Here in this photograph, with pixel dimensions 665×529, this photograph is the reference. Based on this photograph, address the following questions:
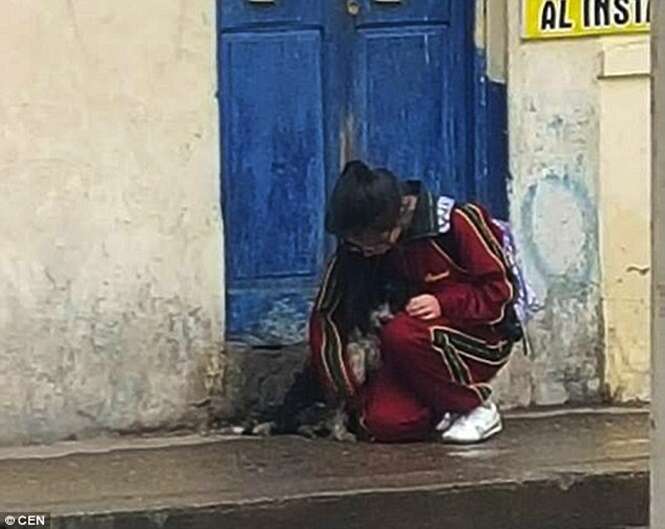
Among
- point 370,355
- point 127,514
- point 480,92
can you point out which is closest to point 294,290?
point 370,355

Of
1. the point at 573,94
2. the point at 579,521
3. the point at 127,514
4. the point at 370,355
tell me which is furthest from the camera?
the point at 573,94

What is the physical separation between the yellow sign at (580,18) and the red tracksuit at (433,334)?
827mm

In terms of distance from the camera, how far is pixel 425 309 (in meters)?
6.93

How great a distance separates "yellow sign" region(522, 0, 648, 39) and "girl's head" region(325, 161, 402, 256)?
102 centimetres

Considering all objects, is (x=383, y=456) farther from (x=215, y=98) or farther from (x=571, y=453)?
(x=215, y=98)

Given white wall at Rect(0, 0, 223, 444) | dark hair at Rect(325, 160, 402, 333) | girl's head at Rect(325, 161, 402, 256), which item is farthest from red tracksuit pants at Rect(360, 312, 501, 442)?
white wall at Rect(0, 0, 223, 444)

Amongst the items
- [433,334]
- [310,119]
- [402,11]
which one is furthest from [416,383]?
[402,11]

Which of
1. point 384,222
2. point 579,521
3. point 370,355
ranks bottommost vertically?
point 579,521

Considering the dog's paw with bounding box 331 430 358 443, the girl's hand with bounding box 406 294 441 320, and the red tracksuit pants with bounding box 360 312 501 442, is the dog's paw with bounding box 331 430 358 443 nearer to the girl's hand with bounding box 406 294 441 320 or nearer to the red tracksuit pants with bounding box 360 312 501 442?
the red tracksuit pants with bounding box 360 312 501 442

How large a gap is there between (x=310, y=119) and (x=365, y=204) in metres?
0.83

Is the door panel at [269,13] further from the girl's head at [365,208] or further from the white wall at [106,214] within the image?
the girl's head at [365,208]

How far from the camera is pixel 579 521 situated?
21.8 ft

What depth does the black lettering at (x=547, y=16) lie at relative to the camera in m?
7.45

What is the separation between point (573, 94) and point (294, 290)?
123 centimetres
